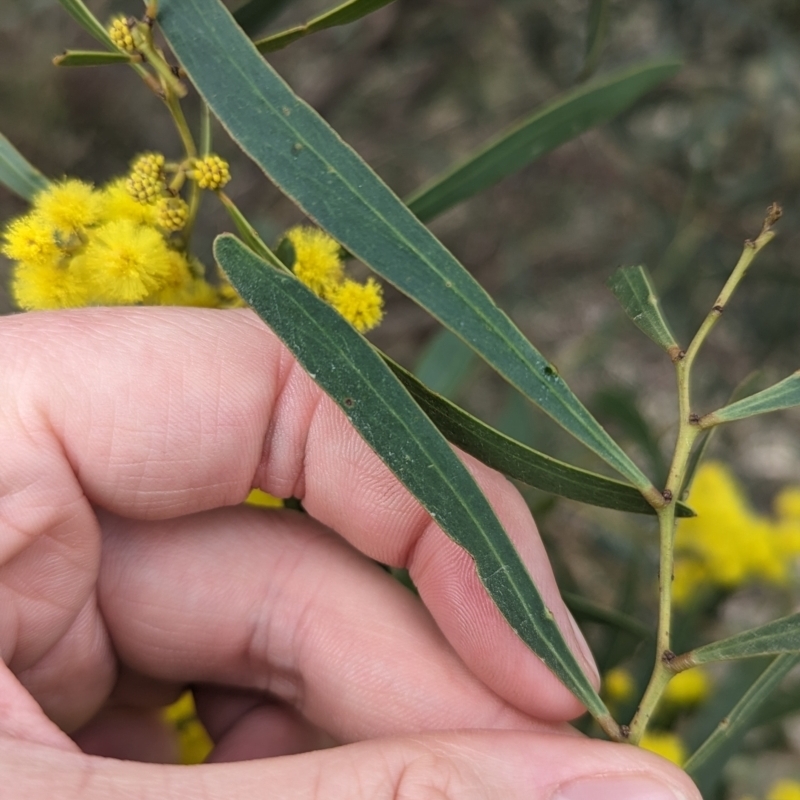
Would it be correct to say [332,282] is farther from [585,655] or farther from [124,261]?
[585,655]

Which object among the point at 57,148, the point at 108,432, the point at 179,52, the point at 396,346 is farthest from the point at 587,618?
the point at 57,148

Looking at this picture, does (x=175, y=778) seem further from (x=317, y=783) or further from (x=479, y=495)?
(x=479, y=495)

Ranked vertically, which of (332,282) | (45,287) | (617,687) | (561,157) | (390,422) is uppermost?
(45,287)

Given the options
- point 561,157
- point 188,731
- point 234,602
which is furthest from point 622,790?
point 561,157

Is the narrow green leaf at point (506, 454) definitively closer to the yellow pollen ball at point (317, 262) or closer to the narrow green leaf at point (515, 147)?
the yellow pollen ball at point (317, 262)

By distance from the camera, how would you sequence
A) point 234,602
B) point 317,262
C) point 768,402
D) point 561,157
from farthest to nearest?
point 561,157 < point 234,602 < point 317,262 < point 768,402

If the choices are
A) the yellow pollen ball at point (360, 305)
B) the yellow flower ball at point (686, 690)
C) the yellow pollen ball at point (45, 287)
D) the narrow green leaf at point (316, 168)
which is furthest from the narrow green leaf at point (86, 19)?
the yellow flower ball at point (686, 690)
